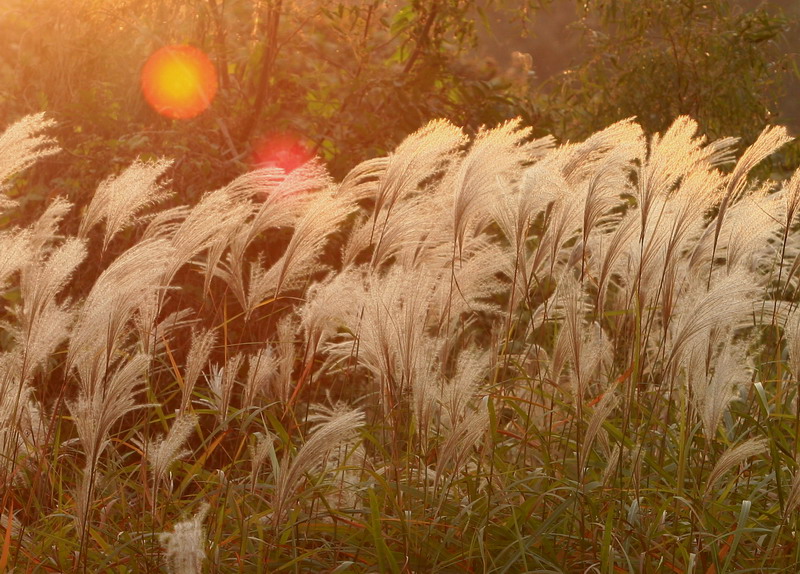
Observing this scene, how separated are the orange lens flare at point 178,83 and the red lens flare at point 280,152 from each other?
371mm

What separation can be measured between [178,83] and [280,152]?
2.12 feet

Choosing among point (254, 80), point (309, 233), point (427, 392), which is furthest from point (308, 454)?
point (254, 80)

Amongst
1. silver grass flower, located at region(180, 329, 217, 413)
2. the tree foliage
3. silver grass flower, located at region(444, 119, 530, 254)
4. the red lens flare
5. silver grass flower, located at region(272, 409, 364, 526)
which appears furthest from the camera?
the red lens flare

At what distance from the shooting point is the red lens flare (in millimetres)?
5473

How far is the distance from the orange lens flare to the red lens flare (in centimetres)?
37

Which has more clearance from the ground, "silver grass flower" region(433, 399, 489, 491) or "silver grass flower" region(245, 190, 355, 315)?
"silver grass flower" region(245, 190, 355, 315)

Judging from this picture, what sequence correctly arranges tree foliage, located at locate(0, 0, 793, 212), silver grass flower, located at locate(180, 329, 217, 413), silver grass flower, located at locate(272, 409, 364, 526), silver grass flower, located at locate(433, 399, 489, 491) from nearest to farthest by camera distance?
1. silver grass flower, located at locate(272, 409, 364, 526)
2. silver grass flower, located at locate(433, 399, 489, 491)
3. silver grass flower, located at locate(180, 329, 217, 413)
4. tree foliage, located at locate(0, 0, 793, 212)

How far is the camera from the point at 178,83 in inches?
210

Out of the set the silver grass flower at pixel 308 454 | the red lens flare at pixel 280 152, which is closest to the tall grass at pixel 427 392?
the silver grass flower at pixel 308 454

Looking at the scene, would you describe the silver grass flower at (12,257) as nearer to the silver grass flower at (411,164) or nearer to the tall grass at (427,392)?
the tall grass at (427,392)

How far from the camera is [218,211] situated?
246cm

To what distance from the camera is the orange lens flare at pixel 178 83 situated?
17.3 feet

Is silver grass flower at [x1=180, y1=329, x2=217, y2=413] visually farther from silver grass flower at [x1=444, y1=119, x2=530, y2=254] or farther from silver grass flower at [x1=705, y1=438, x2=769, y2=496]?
silver grass flower at [x1=705, y1=438, x2=769, y2=496]

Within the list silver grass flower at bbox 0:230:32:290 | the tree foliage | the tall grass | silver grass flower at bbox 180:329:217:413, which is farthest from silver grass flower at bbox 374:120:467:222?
the tree foliage
